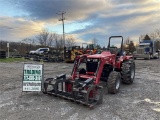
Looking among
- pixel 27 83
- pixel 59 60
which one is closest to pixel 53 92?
pixel 27 83

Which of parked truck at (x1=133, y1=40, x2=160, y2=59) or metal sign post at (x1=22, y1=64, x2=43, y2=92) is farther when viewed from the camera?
parked truck at (x1=133, y1=40, x2=160, y2=59)

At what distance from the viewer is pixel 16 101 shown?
8.00 metres

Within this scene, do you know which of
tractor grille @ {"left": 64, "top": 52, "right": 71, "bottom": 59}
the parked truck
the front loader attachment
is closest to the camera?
the front loader attachment

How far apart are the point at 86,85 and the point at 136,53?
102 feet

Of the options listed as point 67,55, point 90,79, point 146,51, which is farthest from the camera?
point 146,51

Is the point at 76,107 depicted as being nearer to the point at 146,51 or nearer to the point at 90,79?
the point at 90,79

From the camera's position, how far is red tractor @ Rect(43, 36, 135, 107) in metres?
7.56

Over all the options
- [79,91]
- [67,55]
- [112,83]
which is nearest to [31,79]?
[79,91]

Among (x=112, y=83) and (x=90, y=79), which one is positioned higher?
(x=90, y=79)

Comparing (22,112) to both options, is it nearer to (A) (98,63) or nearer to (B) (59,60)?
(A) (98,63)

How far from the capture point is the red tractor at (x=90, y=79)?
7.56 metres

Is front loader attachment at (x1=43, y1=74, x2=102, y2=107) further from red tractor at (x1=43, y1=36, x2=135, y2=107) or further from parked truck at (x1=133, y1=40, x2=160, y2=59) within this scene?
parked truck at (x1=133, y1=40, x2=160, y2=59)

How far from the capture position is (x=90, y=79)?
7.89m

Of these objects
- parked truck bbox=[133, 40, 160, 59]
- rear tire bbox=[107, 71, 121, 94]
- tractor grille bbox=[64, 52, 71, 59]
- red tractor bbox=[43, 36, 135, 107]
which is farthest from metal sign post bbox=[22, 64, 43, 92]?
parked truck bbox=[133, 40, 160, 59]
